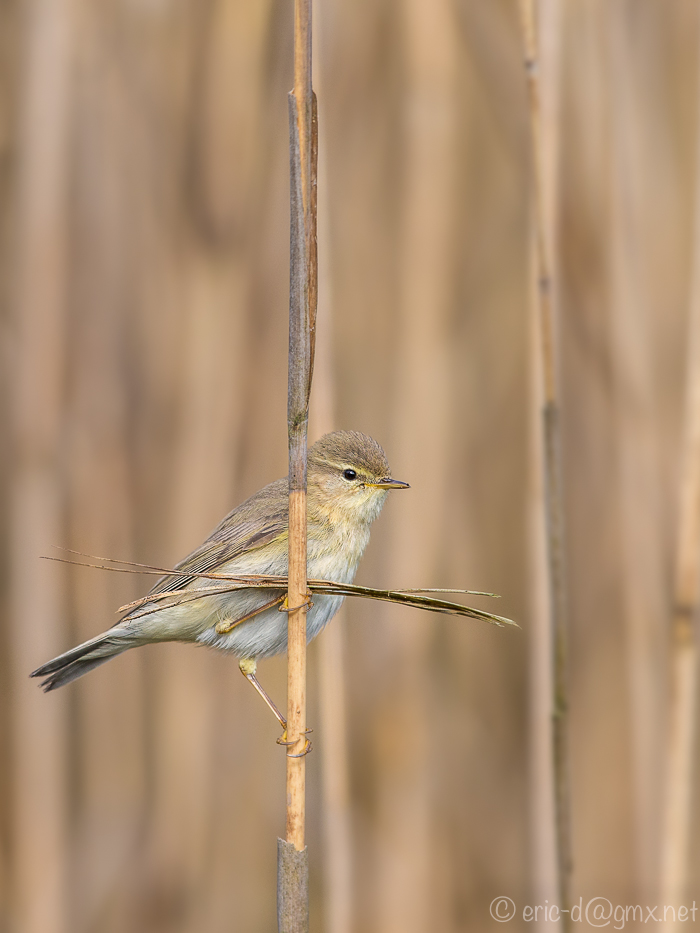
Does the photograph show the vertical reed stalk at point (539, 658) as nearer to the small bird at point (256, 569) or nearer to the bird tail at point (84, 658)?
the small bird at point (256, 569)

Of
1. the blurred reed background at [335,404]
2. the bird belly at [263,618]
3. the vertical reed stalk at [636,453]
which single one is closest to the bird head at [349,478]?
the bird belly at [263,618]

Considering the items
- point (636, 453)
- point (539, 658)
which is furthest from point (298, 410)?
point (636, 453)

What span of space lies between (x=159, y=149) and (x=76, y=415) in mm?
826

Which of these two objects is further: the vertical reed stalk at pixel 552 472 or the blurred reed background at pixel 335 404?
the blurred reed background at pixel 335 404

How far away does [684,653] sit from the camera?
73.1 inches

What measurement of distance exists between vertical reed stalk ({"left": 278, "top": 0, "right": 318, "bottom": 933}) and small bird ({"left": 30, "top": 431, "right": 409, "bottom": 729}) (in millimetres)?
486

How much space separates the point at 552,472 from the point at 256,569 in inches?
25.2

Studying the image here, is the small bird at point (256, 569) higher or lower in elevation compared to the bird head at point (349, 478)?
lower

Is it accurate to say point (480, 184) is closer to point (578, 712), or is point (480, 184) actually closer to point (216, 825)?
point (578, 712)

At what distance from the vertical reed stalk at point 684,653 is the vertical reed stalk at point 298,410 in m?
1.00

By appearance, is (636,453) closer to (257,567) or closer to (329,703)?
(329,703)

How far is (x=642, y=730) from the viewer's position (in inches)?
97.9

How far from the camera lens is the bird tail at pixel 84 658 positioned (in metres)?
1.65

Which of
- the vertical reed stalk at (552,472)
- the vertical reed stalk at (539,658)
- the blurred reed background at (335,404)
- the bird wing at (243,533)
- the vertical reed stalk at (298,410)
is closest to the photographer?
the vertical reed stalk at (298,410)
